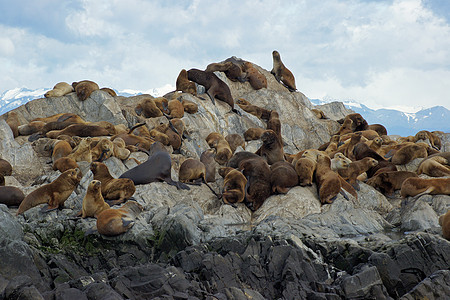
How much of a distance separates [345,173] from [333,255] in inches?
210

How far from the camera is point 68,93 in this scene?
1781 cm

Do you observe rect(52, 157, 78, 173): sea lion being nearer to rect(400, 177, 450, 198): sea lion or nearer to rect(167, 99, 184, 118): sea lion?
rect(167, 99, 184, 118): sea lion

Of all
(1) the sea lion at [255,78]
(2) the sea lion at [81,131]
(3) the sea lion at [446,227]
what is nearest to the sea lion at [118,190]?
(2) the sea lion at [81,131]

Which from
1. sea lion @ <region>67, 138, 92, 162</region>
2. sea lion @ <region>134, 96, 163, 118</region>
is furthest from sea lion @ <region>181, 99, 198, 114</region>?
sea lion @ <region>67, 138, 92, 162</region>

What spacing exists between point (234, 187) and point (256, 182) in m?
0.55

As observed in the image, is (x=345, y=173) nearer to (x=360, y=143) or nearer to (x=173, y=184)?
(x=360, y=143)

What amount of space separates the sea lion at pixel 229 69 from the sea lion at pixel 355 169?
32.3 ft

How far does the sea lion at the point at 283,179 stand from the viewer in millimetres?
10906

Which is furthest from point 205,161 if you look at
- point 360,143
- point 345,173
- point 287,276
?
point 287,276

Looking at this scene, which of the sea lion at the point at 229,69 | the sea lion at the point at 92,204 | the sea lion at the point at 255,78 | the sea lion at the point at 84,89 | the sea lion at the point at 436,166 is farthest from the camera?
the sea lion at the point at 255,78

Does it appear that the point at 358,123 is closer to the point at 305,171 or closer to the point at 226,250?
the point at 305,171

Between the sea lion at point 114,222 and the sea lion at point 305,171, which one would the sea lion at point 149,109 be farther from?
the sea lion at point 114,222

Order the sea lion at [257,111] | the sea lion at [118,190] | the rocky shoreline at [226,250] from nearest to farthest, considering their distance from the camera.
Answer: the rocky shoreline at [226,250] → the sea lion at [118,190] → the sea lion at [257,111]

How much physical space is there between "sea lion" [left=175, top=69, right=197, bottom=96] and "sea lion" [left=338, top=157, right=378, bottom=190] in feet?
27.0
